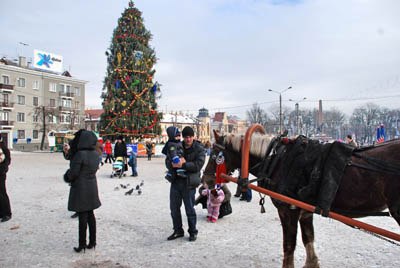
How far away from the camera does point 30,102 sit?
160ft

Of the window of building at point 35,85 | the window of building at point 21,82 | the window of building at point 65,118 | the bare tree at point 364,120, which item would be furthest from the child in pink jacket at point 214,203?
the bare tree at point 364,120

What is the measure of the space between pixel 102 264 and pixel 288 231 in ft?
8.37

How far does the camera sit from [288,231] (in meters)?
3.54

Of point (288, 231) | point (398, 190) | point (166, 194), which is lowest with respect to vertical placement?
point (166, 194)

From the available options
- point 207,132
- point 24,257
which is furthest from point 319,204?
point 207,132

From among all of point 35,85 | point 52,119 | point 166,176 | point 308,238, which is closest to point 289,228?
point 308,238

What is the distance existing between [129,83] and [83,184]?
22867 millimetres

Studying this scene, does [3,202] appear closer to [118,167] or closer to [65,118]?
[118,167]

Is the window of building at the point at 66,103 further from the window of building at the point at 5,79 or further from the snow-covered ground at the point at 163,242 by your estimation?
the snow-covered ground at the point at 163,242

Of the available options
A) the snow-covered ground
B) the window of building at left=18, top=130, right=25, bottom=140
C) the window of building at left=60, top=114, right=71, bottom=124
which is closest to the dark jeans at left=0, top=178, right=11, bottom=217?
the snow-covered ground

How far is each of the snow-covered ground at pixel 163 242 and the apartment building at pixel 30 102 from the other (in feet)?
135

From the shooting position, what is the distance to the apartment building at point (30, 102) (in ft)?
148

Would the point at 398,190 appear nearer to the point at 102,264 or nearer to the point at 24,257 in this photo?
the point at 102,264

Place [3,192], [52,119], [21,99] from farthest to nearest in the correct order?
[21,99] < [52,119] < [3,192]
